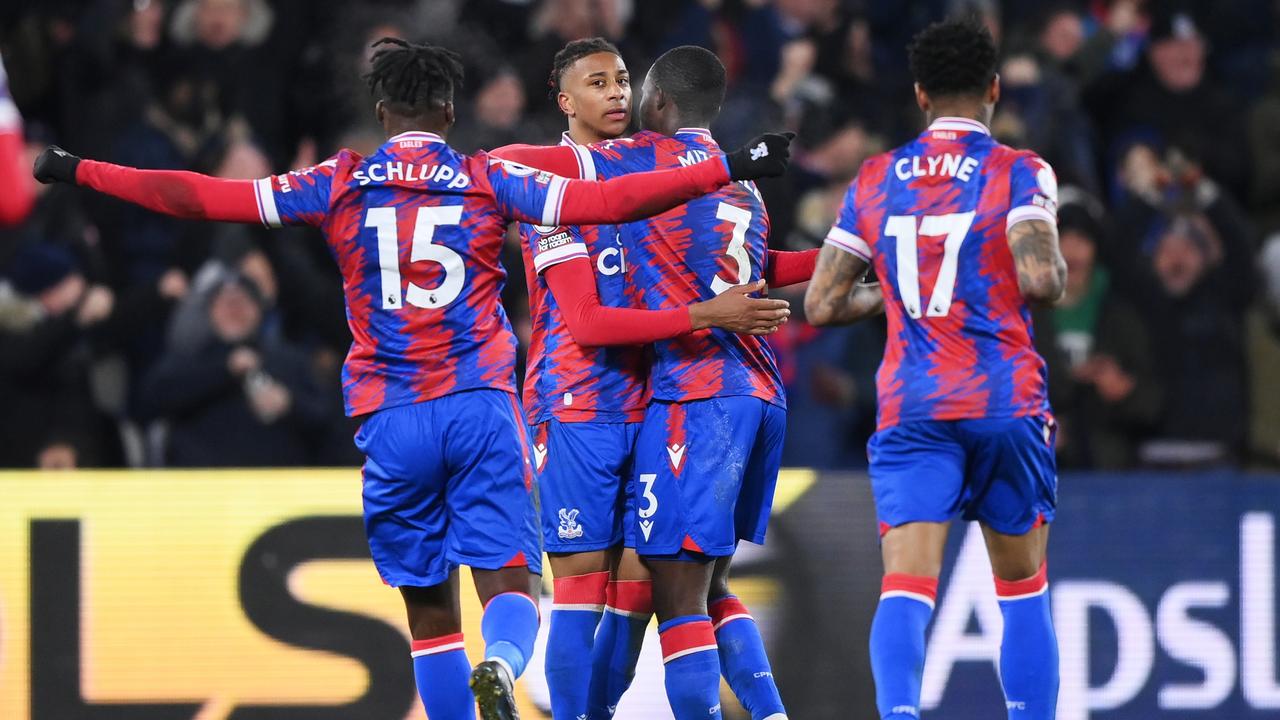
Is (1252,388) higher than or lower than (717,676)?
higher

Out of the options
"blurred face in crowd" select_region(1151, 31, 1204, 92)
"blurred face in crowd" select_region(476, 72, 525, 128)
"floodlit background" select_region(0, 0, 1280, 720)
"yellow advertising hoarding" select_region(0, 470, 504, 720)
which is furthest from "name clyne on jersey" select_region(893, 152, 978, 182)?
"blurred face in crowd" select_region(1151, 31, 1204, 92)

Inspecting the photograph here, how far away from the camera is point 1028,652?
19.2 ft

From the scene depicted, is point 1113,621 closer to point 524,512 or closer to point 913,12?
point 524,512

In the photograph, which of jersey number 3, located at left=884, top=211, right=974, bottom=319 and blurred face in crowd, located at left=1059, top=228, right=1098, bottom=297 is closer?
jersey number 3, located at left=884, top=211, right=974, bottom=319

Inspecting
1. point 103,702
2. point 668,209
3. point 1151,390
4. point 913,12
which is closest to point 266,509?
point 103,702

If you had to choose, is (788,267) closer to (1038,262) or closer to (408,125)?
(1038,262)

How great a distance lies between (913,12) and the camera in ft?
38.5

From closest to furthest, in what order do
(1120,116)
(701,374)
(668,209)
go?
(668,209) < (701,374) < (1120,116)

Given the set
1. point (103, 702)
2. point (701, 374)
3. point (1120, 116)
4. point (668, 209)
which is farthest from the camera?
point (1120, 116)

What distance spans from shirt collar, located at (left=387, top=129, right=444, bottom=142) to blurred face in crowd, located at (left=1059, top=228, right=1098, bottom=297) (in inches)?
187

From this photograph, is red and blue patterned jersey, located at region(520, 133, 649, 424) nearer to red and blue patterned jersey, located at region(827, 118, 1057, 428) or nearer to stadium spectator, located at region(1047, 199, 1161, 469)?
red and blue patterned jersey, located at region(827, 118, 1057, 428)

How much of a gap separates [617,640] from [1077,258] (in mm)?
4446

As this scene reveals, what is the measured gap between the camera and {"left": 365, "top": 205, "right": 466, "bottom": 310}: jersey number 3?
5.62 meters

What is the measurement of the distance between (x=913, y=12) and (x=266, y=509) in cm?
576
